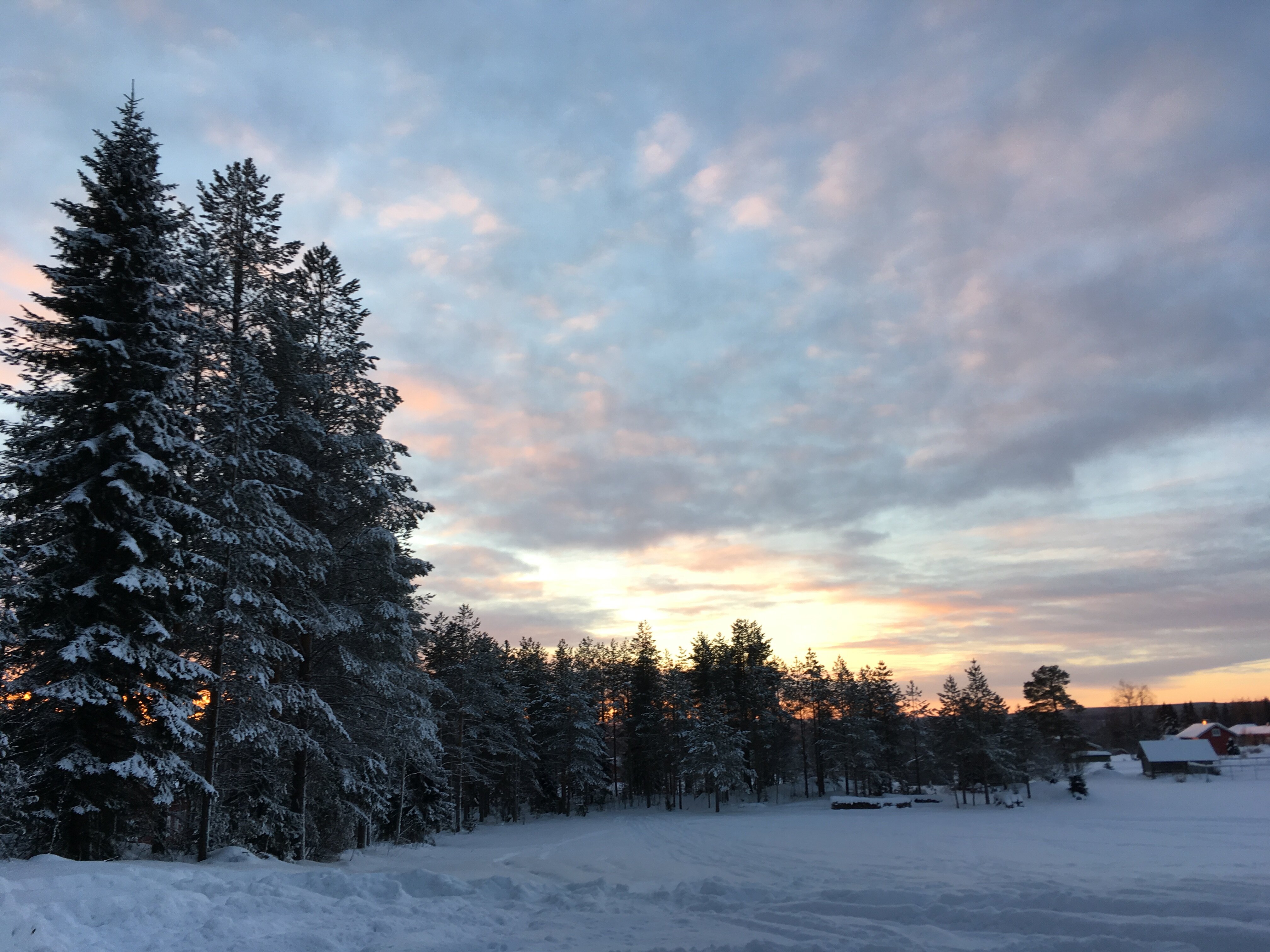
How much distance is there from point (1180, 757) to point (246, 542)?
97566mm

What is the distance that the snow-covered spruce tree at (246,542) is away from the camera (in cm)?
1620

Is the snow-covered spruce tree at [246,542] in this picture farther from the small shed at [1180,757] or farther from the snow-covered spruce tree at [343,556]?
the small shed at [1180,757]

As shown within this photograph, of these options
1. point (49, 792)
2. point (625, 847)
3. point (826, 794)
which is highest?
point (49, 792)

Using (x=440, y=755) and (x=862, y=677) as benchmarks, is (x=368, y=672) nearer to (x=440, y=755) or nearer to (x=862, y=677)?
(x=440, y=755)

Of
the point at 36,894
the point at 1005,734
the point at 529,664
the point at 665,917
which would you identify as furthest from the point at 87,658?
the point at 1005,734

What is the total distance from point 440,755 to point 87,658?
103 feet

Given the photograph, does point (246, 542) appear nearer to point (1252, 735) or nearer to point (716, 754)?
point (716, 754)

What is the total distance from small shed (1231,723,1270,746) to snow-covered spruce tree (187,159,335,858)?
179376mm

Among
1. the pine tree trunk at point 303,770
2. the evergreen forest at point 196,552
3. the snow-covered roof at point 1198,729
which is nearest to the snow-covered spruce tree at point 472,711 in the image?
the evergreen forest at point 196,552

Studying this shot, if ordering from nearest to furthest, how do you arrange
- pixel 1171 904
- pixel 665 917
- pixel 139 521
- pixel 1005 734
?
pixel 1171 904
pixel 665 917
pixel 139 521
pixel 1005 734

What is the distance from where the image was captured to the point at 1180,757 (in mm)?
78438

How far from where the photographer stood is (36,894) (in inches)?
376

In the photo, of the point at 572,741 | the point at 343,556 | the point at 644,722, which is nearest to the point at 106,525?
the point at 343,556

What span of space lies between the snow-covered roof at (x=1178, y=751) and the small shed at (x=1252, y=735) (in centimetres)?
8132
